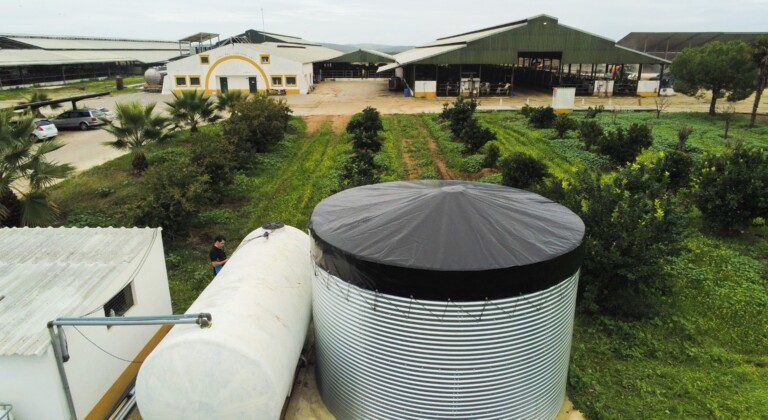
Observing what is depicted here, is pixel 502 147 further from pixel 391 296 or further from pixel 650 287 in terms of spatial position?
→ pixel 391 296

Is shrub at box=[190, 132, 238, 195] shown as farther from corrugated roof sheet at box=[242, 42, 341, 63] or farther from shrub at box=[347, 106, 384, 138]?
corrugated roof sheet at box=[242, 42, 341, 63]

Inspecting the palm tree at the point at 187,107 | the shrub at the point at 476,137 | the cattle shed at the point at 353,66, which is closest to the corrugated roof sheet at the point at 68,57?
the cattle shed at the point at 353,66

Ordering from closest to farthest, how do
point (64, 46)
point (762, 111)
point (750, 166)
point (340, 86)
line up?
point (750, 166) < point (762, 111) < point (340, 86) < point (64, 46)

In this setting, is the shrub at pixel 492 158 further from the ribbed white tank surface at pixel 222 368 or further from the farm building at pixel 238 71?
the farm building at pixel 238 71

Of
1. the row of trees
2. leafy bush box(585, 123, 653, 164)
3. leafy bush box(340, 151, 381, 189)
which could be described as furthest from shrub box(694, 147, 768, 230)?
the row of trees

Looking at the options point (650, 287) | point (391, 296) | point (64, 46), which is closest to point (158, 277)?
point (391, 296)

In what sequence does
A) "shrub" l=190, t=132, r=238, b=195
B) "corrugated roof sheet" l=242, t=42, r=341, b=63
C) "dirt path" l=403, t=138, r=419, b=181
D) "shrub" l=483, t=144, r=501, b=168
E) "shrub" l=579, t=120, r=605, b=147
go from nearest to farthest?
"shrub" l=190, t=132, r=238, b=195, "dirt path" l=403, t=138, r=419, b=181, "shrub" l=483, t=144, r=501, b=168, "shrub" l=579, t=120, r=605, b=147, "corrugated roof sheet" l=242, t=42, r=341, b=63
